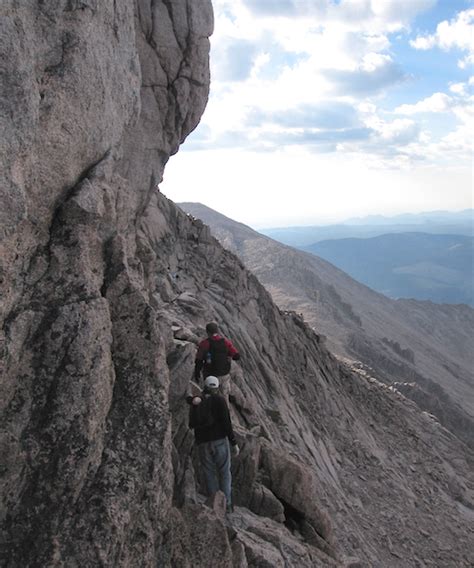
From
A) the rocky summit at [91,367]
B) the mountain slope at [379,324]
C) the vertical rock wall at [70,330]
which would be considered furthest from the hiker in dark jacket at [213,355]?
the mountain slope at [379,324]

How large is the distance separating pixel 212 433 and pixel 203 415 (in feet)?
1.53

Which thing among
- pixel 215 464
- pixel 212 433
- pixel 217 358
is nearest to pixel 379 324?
pixel 217 358

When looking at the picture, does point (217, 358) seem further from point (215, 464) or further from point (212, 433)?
point (215, 464)

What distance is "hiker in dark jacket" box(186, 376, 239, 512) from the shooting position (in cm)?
1138

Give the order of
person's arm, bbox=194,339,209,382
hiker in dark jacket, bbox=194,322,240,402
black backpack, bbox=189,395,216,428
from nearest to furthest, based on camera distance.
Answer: black backpack, bbox=189,395,216,428 < person's arm, bbox=194,339,209,382 < hiker in dark jacket, bbox=194,322,240,402

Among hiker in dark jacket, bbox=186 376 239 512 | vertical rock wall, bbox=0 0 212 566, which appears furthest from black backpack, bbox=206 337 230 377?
vertical rock wall, bbox=0 0 212 566

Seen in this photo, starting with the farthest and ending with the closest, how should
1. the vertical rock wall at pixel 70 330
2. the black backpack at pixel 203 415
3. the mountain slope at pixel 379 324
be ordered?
the mountain slope at pixel 379 324 → the black backpack at pixel 203 415 → the vertical rock wall at pixel 70 330

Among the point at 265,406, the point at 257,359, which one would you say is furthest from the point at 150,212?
the point at 265,406

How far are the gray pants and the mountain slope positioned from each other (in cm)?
5246

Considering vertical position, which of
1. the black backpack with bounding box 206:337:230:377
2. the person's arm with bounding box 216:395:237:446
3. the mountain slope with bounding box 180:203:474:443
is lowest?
the mountain slope with bounding box 180:203:474:443

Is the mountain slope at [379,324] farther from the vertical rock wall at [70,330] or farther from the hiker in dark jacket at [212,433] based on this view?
the vertical rock wall at [70,330]

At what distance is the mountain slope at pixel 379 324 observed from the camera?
78688mm

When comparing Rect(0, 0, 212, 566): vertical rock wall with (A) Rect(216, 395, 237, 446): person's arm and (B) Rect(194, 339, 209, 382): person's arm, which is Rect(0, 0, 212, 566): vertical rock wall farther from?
(B) Rect(194, 339, 209, 382): person's arm

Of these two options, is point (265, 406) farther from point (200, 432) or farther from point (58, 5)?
point (58, 5)
